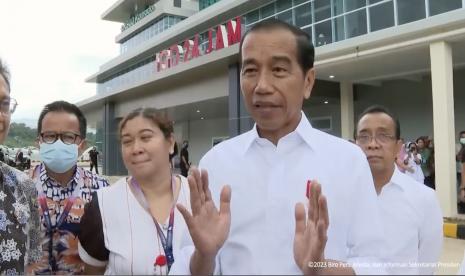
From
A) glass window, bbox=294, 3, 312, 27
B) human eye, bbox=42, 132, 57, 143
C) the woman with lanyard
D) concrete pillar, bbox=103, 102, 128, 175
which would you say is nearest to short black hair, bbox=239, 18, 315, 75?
the woman with lanyard

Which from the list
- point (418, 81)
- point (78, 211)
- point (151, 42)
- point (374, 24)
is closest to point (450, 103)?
point (374, 24)

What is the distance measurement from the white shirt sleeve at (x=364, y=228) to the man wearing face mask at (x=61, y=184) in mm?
1499

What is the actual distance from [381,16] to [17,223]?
27.1 feet

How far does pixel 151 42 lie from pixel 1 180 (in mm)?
23759

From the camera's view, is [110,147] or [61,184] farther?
[110,147]

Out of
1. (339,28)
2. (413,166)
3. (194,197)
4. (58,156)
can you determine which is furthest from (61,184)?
(339,28)

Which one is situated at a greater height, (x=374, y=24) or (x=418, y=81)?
(x=374, y=24)

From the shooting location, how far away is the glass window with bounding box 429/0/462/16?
7397 millimetres

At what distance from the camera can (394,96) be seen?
11.1 m

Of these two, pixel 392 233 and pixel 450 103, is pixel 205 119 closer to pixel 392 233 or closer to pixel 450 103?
pixel 450 103

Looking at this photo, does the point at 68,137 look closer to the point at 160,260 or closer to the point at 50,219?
the point at 50,219

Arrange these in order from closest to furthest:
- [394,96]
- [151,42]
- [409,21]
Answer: [409,21]
[394,96]
[151,42]

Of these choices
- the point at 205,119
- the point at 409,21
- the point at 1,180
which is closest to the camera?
the point at 1,180

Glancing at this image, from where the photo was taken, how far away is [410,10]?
25.9ft
